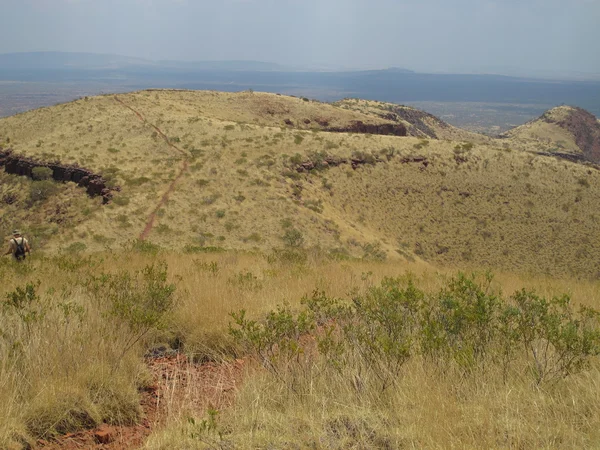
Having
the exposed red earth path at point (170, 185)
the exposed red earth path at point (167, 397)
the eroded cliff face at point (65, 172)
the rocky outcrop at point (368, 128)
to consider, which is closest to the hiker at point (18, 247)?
the exposed red earth path at point (167, 397)

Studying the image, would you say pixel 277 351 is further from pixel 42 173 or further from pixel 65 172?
pixel 42 173

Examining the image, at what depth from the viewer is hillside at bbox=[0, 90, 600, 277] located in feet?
86.0

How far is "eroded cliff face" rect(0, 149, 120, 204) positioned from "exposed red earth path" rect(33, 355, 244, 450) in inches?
989

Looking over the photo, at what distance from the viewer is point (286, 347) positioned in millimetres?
4324

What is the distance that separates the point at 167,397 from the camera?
12.9ft

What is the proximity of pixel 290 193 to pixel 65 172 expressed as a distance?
16.2 meters

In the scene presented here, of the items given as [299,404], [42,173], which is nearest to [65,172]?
[42,173]

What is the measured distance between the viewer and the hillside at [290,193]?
26203mm

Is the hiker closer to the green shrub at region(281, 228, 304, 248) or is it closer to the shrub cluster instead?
the shrub cluster

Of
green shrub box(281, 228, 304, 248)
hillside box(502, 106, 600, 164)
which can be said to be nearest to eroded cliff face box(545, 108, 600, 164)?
hillside box(502, 106, 600, 164)

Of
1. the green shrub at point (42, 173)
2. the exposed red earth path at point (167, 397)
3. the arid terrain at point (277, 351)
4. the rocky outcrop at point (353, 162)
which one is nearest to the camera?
the arid terrain at point (277, 351)

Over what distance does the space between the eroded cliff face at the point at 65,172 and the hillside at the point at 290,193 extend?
0.47 metres

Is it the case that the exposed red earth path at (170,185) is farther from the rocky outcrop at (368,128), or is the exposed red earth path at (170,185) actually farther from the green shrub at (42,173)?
the rocky outcrop at (368,128)

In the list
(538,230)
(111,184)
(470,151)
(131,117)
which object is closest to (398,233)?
(538,230)
